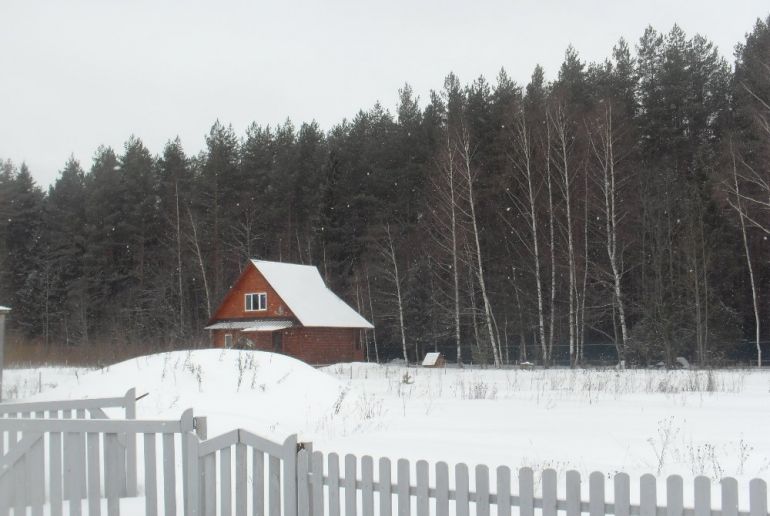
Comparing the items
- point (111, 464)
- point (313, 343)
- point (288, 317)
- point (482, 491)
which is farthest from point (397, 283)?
point (482, 491)

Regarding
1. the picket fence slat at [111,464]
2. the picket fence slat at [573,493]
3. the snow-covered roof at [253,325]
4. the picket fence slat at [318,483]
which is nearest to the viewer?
the picket fence slat at [573,493]

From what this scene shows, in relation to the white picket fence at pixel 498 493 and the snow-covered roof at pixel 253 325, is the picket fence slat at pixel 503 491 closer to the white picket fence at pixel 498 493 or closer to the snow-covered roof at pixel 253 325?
the white picket fence at pixel 498 493

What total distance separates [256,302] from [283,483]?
39115 millimetres

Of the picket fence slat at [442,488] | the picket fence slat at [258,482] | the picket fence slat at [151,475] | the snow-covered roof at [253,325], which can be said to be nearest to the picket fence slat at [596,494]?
the picket fence slat at [442,488]

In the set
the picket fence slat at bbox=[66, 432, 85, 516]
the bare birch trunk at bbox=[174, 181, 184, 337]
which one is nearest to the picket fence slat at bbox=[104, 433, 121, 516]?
the picket fence slat at bbox=[66, 432, 85, 516]

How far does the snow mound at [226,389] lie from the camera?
1212cm

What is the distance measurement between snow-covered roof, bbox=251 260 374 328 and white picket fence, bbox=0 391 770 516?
3495 cm

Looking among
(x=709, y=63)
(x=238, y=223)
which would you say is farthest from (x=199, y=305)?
(x=709, y=63)

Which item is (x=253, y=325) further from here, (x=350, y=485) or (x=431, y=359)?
(x=350, y=485)

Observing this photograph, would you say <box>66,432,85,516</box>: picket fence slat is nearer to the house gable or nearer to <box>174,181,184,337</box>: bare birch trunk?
the house gable

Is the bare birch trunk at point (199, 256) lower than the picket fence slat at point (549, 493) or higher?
higher

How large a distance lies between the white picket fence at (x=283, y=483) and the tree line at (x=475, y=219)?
2776 centimetres

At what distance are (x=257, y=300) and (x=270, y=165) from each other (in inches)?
657

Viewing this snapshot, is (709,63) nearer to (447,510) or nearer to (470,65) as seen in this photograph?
(470,65)
